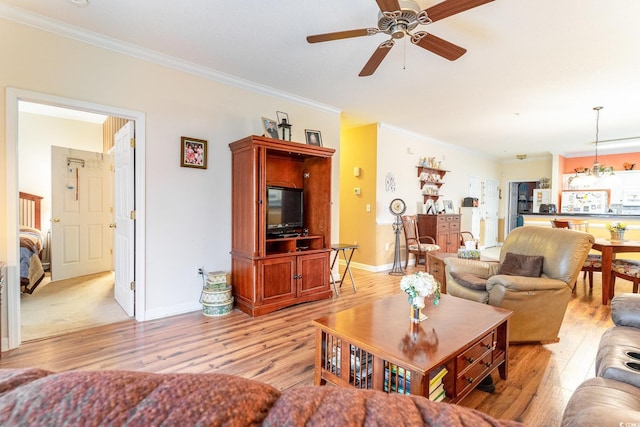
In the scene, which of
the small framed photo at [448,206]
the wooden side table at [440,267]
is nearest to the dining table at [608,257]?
the wooden side table at [440,267]

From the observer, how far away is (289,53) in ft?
9.74

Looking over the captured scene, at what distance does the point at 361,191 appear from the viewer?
5.68 metres

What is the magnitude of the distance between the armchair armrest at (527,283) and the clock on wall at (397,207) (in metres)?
3.11

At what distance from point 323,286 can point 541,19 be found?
3292mm

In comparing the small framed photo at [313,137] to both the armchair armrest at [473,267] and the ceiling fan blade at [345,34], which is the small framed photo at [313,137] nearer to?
the ceiling fan blade at [345,34]

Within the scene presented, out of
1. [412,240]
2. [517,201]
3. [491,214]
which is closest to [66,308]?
[412,240]

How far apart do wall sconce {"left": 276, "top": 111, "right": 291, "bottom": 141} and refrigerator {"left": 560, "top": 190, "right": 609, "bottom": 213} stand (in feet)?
25.6

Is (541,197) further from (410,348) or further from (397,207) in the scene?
(410,348)

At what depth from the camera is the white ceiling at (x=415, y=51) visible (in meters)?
2.31

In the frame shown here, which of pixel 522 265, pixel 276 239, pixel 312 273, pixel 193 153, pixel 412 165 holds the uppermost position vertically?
pixel 412 165

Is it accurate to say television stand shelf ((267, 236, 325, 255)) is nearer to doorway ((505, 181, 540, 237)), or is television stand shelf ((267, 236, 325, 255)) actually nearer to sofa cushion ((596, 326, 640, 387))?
sofa cushion ((596, 326, 640, 387))

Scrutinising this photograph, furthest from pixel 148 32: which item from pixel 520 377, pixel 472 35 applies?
pixel 520 377

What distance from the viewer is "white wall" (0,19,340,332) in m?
2.52

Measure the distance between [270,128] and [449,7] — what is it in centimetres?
228
